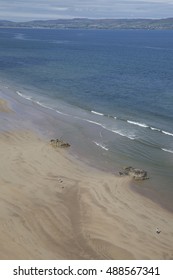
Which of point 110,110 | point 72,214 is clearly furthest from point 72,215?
point 110,110

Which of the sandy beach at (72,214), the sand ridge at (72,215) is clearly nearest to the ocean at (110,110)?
the sandy beach at (72,214)

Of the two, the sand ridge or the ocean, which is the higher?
the ocean

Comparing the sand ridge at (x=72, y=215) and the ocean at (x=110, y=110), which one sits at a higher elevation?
the ocean at (x=110, y=110)

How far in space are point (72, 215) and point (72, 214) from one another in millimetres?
114

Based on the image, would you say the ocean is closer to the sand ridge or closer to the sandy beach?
the sandy beach

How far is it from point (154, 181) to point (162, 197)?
92.5 inches

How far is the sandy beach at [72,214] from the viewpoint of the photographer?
18719mm

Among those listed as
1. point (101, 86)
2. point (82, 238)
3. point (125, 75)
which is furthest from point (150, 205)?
point (125, 75)

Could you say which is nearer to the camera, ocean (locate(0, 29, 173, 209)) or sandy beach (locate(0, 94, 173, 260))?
sandy beach (locate(0, 94, 173, 260))

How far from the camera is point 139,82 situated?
66.1 meters

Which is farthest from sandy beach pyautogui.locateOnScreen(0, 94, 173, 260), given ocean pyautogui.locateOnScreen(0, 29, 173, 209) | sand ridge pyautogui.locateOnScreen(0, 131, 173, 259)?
ocean pyautogui.locateOnScreen(0, 29, 173, 209)

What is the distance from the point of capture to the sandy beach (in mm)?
18719

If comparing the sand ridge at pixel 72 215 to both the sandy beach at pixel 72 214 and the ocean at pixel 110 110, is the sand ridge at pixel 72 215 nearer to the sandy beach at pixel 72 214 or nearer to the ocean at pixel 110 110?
the sandy beach at pixel 72 214
